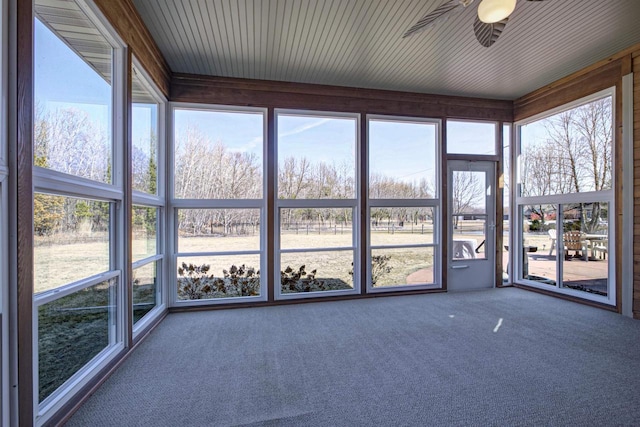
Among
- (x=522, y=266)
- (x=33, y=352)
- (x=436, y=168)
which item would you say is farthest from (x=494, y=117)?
(x=33, y=352)

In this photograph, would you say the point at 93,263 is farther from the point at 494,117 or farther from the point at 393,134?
the point at 494,117

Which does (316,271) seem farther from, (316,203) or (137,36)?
(137,36)

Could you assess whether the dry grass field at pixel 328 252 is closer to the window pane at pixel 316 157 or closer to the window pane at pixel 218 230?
the window pane at pixel 218 230

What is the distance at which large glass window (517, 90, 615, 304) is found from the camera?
4199 millimetres

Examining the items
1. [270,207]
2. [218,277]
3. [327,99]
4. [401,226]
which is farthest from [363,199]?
[218,277]

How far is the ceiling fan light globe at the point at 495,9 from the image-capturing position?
6.64ft

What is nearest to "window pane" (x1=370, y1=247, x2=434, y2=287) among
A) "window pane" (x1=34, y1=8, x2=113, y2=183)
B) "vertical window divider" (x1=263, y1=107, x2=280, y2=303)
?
"vertical window divider" (x1=263, y1=107, x2=280, y2=303)

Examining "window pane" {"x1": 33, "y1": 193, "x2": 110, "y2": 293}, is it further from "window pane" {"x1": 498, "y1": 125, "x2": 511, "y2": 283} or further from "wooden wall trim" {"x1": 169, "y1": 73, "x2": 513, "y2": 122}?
"window pane" {"x1": 498, "y1": 125, "x2": 511, "y2": 283}

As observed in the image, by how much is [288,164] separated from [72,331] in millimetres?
3168

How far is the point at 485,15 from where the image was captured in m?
2.14

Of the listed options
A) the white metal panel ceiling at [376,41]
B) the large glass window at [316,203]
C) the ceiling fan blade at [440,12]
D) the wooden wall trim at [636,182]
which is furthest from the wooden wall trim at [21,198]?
the wooden wall trim at [636,182]

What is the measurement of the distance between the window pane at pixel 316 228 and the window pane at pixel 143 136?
1773mm

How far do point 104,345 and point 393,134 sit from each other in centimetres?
459

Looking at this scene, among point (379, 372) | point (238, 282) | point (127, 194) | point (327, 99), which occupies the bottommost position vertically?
point (379, 372)
